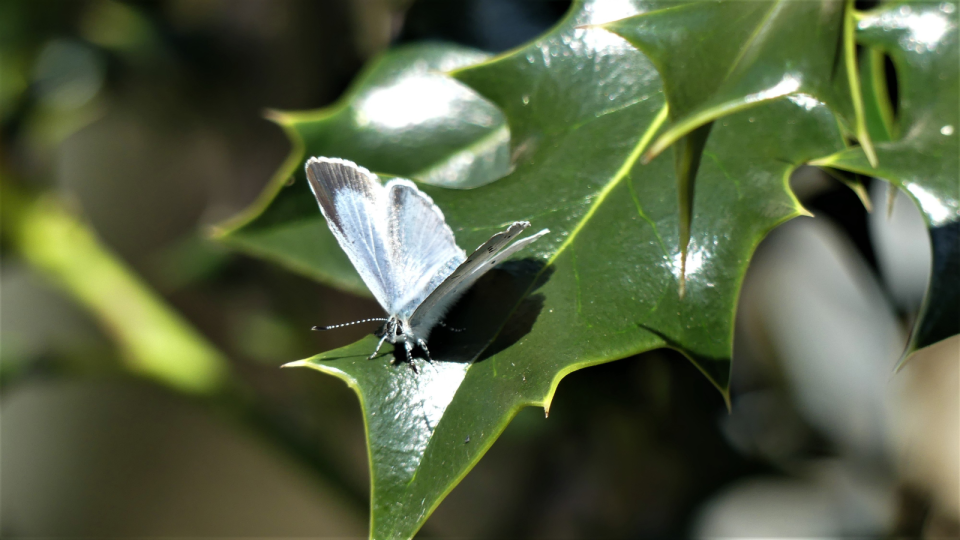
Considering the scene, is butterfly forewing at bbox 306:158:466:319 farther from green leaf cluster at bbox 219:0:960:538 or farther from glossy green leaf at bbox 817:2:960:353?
glossy green leaf at bbox 817:2:960:353

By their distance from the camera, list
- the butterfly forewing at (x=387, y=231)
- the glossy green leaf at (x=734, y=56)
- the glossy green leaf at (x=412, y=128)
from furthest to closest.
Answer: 1. the glossy green leaf at (x=412, y=128)
2. the butterfly forewing at (x=387, y=231)
3. the glossy green leaf at (x=734, y=56)

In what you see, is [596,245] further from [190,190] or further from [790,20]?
[190,190]

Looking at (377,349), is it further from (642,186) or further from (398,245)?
(642,186)

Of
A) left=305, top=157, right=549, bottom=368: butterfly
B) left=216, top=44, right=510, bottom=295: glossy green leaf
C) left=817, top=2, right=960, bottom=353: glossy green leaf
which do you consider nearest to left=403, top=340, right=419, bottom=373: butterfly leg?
left=305, top=157, right=549, bottom=368: butterfly

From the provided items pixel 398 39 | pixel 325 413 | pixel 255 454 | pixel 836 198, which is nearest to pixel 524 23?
pixel 398 39

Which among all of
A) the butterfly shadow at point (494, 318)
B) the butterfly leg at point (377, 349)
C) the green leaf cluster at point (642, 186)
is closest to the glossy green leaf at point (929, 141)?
the green leaf cluster at point (642, 186)

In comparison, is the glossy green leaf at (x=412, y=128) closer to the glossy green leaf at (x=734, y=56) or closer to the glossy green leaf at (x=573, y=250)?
the glossy green leaf at (x=573, y=250)

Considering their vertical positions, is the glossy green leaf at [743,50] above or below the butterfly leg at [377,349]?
above

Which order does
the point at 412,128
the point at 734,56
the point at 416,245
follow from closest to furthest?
the point at 734,56, the point at 416,245, the point at 412,128

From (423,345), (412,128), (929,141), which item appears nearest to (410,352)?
(423,345)
